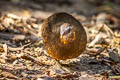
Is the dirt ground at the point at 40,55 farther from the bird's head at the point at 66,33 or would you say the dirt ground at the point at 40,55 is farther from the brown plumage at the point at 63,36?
the bird's head at the point at 66,33

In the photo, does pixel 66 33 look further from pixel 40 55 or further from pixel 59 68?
pixel 40 55

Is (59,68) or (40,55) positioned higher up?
(40,55)

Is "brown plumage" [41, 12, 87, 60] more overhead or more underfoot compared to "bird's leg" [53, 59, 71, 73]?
more overhead

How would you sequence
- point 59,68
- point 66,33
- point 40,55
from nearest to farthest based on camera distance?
point 66,33, point 59,68, point 40,55

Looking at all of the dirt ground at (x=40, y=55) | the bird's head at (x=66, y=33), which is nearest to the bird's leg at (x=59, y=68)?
the dirt ground at (x=40, y=55)

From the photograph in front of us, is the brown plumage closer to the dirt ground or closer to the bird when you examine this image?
the bird

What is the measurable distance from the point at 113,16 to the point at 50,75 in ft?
10.4

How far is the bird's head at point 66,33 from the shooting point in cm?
227

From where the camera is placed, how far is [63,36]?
2.28 metres

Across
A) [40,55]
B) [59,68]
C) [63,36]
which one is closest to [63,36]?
[63,36]

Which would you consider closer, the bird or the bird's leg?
the bird

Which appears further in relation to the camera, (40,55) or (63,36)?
(40,55)

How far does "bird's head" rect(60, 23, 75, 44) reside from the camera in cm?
227

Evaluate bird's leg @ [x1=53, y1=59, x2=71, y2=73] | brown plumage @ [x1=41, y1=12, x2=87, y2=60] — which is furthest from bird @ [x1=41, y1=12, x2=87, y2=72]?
bird's leg @ [x1=53, y1=59, x2=71, y2=73]
